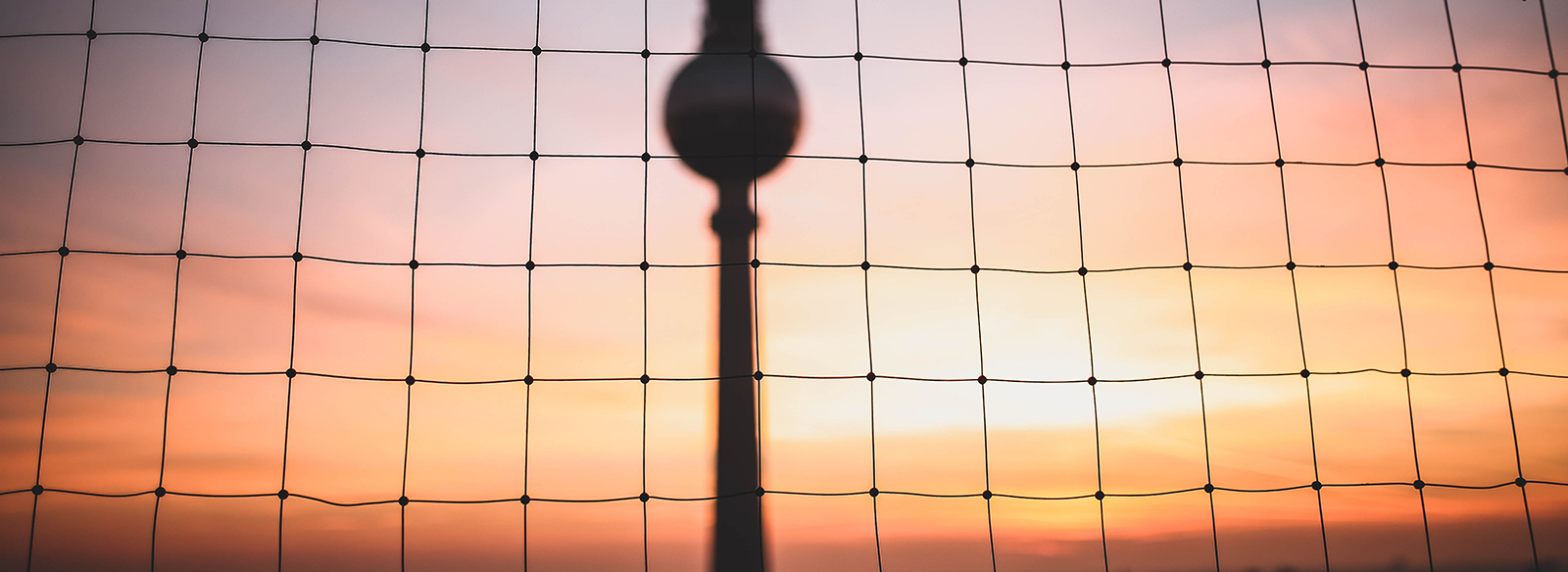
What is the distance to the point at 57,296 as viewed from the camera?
2.38 m

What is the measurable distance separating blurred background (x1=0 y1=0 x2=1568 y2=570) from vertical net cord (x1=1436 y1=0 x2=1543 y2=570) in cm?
1

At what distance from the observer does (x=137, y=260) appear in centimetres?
244

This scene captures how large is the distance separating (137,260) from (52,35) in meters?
0.70

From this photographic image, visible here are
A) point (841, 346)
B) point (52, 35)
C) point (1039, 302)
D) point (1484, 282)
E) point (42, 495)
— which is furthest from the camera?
point (841, 346)

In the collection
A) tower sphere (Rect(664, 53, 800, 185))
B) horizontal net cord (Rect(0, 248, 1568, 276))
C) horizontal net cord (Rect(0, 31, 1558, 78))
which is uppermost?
tower sphere (Rect(664, 53, 800, 185))

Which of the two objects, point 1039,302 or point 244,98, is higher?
point 244,98

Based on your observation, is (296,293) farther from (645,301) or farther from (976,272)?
(976,272)

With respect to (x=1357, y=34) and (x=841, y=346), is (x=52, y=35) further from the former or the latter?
(x=1357, y=34)

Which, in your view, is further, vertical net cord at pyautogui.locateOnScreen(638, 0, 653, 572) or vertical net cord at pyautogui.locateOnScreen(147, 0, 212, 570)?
vertical net cord at pyautogui.locateOnScreen(638, 0, 653, 572)

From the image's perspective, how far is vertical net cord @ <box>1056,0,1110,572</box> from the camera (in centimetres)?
247

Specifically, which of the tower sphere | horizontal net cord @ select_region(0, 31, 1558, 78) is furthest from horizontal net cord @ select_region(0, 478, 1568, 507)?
the tower sphere

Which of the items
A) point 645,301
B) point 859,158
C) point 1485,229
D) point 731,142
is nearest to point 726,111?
point 731,142

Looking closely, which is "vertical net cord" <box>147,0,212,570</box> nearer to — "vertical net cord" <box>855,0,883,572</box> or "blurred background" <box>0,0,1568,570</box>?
"blurred background" <box>0,0,1568,570</box>

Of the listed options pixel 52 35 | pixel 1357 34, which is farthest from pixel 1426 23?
pixel 52 35
